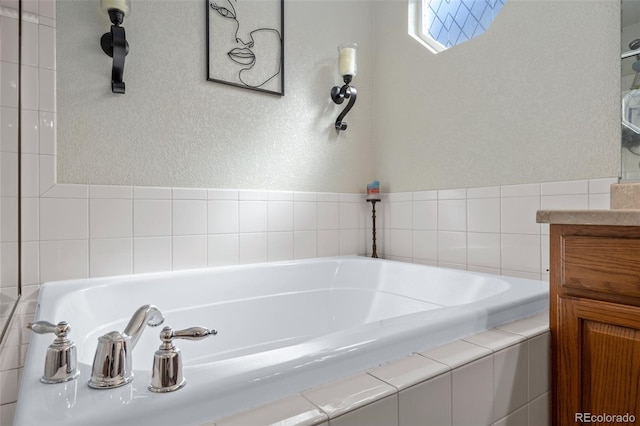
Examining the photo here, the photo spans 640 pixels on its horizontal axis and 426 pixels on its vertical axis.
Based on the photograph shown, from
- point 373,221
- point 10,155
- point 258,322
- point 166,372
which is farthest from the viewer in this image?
point 373,221

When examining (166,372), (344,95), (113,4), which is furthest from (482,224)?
(113,4)

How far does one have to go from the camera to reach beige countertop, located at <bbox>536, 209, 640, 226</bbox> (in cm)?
84

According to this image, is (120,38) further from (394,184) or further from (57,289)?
(394,184)

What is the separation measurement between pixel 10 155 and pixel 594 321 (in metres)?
1.81

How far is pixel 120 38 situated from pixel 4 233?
82 centimetres

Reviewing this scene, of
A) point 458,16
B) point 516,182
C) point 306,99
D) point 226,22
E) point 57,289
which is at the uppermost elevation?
point 458,16

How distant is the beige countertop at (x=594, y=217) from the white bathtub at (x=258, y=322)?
26 cm

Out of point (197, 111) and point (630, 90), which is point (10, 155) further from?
point (630, 90)

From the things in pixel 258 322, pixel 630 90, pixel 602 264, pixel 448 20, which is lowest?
pixel 258 322

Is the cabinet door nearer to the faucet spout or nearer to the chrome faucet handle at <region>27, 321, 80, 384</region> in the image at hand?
the faucet spout

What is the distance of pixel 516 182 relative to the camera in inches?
64.6

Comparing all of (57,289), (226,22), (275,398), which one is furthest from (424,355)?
(226,22)

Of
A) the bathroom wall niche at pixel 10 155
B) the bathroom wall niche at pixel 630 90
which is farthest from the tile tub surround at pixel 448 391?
the bathroom wall niche at pixel 10 155

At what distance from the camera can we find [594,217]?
904 millimetres
